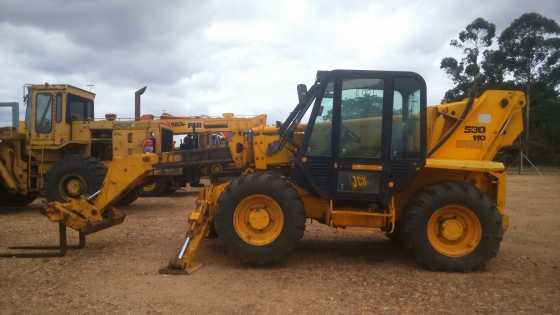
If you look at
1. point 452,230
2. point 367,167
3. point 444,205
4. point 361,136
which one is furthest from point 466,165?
point 361,136

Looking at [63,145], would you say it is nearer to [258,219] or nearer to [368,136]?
[258,219]

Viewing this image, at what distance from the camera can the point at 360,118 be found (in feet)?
20.0

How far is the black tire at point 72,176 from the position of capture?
426 inches

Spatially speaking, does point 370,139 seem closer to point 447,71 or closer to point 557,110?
point 447,71

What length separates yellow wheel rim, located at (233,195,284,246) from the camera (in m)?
5.97

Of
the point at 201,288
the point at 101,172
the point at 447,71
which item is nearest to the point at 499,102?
the point at 201,288

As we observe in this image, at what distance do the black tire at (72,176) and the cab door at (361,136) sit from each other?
22.7 feet

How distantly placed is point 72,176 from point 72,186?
235 millimetres

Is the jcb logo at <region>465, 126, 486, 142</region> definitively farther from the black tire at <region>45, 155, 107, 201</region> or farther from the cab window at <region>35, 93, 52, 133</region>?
the cab window at <region>35, 93, 52, 133</region>

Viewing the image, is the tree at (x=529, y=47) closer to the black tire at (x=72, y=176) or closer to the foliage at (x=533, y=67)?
the foliage at (x=533, y=67)

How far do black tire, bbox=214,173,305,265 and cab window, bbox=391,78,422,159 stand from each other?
4.87 feet

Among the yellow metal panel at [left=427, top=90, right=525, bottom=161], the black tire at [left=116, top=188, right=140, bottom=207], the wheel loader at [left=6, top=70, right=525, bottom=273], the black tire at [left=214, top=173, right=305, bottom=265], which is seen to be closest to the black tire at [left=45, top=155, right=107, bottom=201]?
the black tire at [left=116, top=188, right=140, bottom=207]

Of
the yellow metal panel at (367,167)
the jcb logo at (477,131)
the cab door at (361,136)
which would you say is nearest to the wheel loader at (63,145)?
the cab door at (361,136)

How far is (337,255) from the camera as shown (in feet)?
22.1
